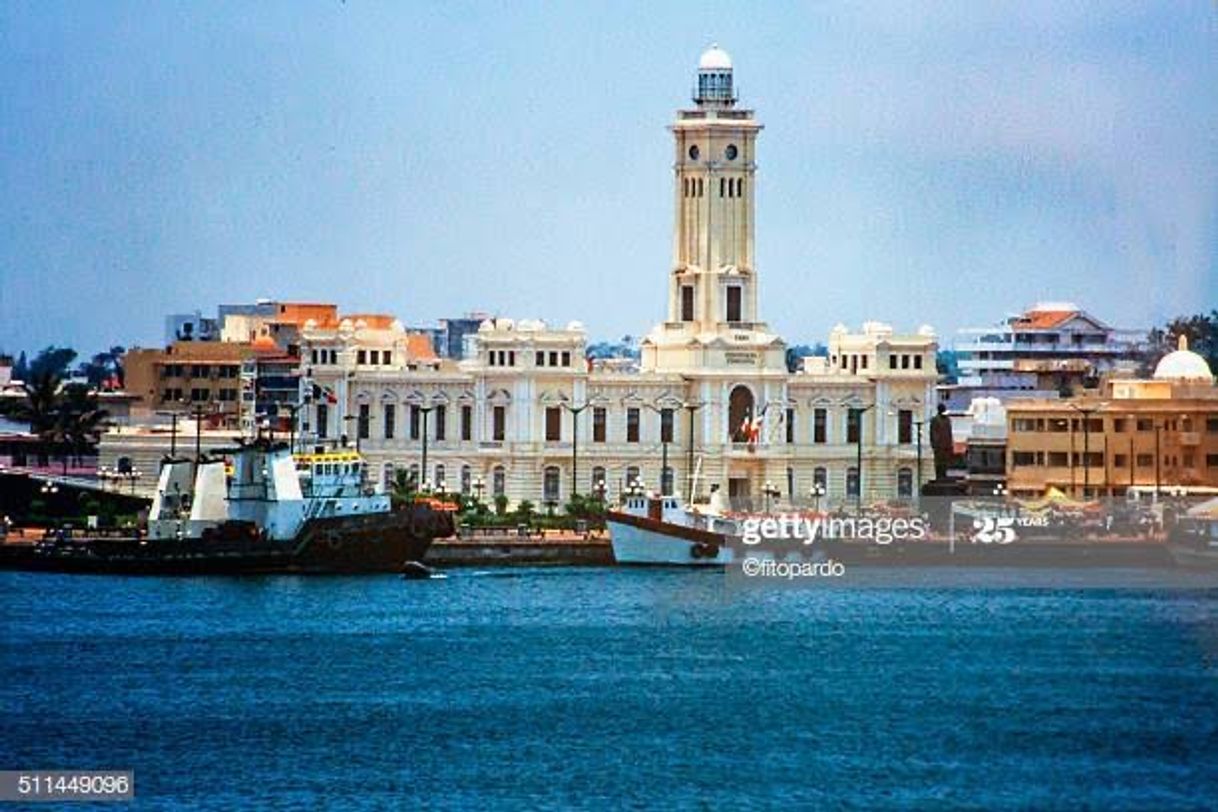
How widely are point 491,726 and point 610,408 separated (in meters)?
37.4

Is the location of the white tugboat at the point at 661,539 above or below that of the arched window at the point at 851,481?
below

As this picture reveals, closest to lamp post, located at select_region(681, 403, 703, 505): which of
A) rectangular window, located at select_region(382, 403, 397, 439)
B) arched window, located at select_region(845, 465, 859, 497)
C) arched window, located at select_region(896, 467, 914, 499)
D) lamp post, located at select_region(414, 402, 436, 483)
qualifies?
arched window, located at select_region(845, 465, 859, 497)

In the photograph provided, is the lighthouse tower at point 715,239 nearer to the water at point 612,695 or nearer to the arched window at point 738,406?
the arched window at point 738,406

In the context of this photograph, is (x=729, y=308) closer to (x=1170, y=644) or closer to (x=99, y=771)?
(x=1170, y=644)

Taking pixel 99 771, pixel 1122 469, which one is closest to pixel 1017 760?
pixel 99 771

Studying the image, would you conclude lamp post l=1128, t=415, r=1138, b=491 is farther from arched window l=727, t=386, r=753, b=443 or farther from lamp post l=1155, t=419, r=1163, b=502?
arched window l=727, t=386, r=753, b=443

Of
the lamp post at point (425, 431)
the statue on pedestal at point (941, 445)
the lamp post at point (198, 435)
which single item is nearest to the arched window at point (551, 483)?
the lamp post at point (425, 431)

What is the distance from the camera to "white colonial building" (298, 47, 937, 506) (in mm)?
90812

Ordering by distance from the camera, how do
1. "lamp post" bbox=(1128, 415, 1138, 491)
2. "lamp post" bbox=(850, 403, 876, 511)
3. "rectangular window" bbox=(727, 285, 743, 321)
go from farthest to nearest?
"rectangular window" bbox=(727, 285, 743, 321)
"lamp post" bbox=(850, 403, 876, 511)
"lamp post" bbox=(1128, 415, 1138, 491)

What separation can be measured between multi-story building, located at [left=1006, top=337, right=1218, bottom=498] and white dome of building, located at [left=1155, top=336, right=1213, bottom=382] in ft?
0.07

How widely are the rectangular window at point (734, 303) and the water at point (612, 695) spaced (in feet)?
58.5

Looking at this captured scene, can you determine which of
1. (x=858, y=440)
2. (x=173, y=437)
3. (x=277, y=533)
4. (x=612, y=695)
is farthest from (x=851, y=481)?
(x=612, y=695)

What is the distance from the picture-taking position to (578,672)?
2363 inches

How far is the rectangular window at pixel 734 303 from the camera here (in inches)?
3632
